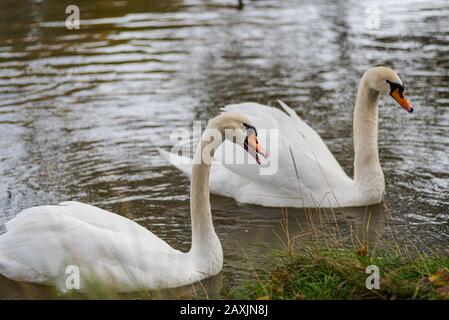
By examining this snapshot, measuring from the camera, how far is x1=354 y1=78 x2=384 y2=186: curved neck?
8977 mm

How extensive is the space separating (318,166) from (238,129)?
2082mm

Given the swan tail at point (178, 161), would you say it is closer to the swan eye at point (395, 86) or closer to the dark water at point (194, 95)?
the dark water at point (194, 95)

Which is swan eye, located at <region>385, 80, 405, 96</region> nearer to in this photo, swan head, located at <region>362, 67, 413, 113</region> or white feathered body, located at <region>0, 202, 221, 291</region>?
swan head, located at <region>362, 67, 413, 113</region>

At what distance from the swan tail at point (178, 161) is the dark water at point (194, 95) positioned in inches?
8.7

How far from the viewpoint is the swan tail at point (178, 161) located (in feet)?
31.3

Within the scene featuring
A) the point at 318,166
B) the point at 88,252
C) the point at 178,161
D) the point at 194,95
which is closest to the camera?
the point at 88,252

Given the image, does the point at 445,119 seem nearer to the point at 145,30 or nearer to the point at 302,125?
the point at 302,125

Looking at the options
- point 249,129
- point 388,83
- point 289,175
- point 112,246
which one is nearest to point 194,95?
point 289,175

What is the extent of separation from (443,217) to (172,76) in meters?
6.34

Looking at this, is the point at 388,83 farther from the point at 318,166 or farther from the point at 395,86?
the point at 318,166

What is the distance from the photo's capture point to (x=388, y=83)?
28.9 feet

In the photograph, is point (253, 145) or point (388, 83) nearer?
point (253, 145)

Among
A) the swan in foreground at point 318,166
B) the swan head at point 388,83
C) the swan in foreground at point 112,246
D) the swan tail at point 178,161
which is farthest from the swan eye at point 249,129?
the swan tail at point 178,161
